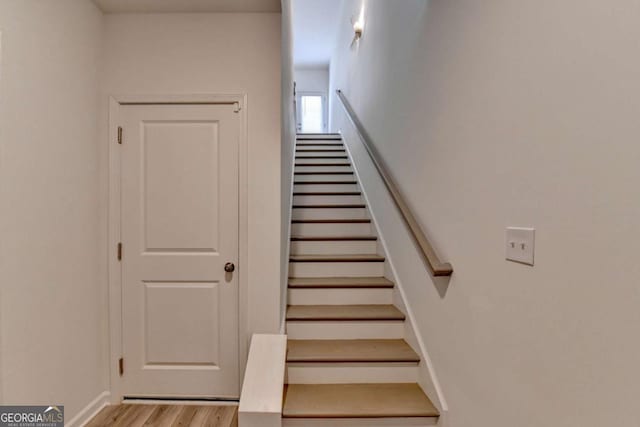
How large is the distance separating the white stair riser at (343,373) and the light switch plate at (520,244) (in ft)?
3.87

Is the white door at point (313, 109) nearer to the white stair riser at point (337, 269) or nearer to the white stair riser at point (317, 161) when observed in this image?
the white stair riser at point (317, 161)

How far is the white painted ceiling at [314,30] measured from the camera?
5.56 metres

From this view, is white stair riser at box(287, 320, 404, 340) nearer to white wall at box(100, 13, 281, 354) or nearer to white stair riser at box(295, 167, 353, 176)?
white wall at box(100, 13, 281, 354)

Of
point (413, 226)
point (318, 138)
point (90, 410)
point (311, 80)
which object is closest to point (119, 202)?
point (90, 410)

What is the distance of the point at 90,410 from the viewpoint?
215 centimetres

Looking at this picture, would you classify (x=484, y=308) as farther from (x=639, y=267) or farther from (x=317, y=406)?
(x=317, y=406)

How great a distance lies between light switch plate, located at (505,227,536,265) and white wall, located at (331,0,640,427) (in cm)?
3

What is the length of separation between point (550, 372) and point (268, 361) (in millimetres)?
1381

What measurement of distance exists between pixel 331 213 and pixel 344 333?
1428 mm

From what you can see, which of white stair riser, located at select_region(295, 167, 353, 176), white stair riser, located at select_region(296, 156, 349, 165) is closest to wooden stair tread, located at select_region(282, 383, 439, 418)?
white stair riser, located at select_region(295, 167, 353, 176)

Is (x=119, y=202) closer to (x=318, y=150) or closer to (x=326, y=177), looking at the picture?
(x=326, y=177)

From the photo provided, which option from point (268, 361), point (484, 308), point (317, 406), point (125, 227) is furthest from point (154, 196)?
point (484, 308)

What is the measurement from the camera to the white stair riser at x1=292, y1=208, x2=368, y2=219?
3.50 m

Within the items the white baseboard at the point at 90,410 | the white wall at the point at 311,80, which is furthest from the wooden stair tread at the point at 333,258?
the white wall at the point at 311,80
